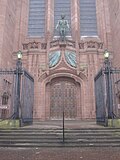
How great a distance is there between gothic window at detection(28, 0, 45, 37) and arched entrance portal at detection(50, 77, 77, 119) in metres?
5.72

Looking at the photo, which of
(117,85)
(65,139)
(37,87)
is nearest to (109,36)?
(117,85)

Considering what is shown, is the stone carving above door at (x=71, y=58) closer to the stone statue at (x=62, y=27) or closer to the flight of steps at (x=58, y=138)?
the stone statue at (x=62, y=27)

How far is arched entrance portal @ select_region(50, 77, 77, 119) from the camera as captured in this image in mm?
19312

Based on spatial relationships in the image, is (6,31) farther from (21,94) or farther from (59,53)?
(21,94)

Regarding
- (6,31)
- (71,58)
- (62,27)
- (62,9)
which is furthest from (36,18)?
(71,58)

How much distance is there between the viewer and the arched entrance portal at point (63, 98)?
1931 centimetres

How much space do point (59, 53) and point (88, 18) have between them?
6.13 metres

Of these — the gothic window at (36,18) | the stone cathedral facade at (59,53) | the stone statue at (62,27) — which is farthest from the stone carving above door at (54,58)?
the gothic window at (36,18)

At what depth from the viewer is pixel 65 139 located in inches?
293

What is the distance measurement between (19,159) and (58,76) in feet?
47.5

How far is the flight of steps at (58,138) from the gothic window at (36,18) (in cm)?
1551

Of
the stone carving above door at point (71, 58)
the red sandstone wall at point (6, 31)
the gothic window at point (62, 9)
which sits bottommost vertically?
the stone carving above door at point (71, 58)

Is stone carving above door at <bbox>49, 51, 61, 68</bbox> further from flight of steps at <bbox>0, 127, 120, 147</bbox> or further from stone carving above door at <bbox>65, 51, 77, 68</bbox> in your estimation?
flight of steps at <bbox>0, 127, 120, 147</bbox>

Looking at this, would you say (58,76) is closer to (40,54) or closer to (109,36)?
(40,54)
